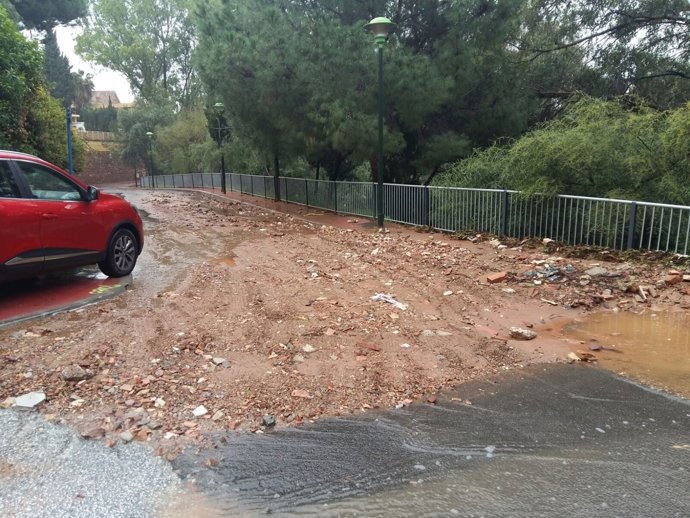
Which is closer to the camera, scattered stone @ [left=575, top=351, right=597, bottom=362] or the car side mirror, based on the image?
scattered stone @ [left=575, top=351, right=597, bottom=362]

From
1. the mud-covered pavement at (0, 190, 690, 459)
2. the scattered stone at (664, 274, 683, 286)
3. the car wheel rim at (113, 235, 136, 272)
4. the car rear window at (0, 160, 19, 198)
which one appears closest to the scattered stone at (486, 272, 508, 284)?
the mud-covered pavement at (0, 190, 690, 459)

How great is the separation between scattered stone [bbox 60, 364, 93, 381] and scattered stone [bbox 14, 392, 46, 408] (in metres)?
0.26

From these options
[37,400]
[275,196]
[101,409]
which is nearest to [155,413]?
[101,409]

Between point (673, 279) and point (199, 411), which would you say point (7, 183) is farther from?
point (673, 279)

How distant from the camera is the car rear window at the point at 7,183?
21.1ft

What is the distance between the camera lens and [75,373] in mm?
4695

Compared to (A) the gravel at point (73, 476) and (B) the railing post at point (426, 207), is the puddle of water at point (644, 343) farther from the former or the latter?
(B) the railing post at point (426, 207)

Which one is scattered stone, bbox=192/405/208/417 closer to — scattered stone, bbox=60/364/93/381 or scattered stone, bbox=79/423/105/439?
scattered stone, bbox=79/423/105/439

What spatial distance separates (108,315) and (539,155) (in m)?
8.46

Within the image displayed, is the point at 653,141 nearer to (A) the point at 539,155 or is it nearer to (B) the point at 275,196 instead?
(A) the point at 539,155

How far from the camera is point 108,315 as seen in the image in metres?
6.45

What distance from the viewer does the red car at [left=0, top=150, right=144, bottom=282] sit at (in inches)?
252

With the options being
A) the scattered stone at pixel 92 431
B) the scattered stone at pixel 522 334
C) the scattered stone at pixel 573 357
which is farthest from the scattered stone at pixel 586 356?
the scattered stone at pixel 92 431

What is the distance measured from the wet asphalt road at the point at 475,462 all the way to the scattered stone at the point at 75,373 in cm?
161
